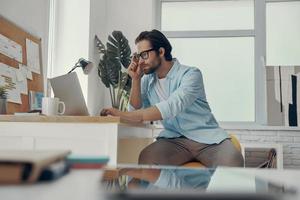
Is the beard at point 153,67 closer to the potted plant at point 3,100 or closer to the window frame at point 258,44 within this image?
the potted plant at point 3,100

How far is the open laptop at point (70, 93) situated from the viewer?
1.99 m

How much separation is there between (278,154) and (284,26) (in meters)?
1.47

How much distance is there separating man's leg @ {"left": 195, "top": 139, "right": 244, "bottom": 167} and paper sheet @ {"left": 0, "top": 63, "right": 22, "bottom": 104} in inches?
40.6

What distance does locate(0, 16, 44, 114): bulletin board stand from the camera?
2191 millimetres

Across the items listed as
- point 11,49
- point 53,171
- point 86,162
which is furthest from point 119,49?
point 53,171

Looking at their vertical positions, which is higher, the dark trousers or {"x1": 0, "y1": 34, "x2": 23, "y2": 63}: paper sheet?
{"x1": 0, "y1": 34, "x2": 23, "y2": 63}: paper sheet

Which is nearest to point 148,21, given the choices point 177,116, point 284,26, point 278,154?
point 284,26

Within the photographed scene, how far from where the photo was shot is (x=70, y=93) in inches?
78.6

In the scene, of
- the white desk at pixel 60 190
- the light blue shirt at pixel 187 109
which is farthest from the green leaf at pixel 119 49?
the white desk at pixel 60 190

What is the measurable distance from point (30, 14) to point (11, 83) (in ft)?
2.96

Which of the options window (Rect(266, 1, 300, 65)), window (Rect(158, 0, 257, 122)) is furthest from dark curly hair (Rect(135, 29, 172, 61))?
window (Rect(266, 1, 300, 65))

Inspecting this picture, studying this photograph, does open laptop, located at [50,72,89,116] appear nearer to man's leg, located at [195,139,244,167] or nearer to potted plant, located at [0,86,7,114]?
potted plant, located at [0,86,7,114]

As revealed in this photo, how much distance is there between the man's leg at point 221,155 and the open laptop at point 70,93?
0.66 metres

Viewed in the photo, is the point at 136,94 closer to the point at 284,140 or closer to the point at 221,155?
the point at 221,155
